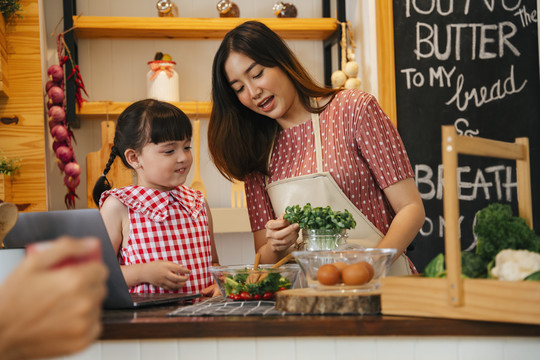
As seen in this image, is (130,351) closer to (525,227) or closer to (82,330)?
(82,330)

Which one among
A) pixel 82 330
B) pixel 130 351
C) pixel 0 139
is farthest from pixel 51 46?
pixel 82 330

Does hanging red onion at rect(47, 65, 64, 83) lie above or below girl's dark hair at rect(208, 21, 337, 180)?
above

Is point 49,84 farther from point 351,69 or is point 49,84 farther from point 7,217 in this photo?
point 7,217

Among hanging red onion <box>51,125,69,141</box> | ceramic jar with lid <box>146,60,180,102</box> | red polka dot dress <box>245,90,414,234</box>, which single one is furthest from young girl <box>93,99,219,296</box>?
ceramic jar with lid <box>146,60,180,102</box>

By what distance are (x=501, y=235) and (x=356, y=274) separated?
0.84 feet

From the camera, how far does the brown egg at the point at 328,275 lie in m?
1.10

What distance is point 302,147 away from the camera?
180 centimetres

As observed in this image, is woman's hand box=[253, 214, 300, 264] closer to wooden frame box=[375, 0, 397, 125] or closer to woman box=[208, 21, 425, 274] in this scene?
woman box=[208, 21, 425, 274]

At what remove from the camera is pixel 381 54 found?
271 centimetres

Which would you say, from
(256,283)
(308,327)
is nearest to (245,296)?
(256,283)

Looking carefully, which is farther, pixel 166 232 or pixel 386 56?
pixel 386 56

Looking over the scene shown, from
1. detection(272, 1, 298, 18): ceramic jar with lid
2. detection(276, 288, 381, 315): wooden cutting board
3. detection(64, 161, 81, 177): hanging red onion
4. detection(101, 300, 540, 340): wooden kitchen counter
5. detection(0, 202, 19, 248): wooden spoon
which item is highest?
detection(272, 1, 298, 18): ceramic jar with lid

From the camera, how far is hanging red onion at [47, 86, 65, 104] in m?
2.60

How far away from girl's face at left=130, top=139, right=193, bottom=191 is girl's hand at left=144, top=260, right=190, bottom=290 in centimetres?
27
